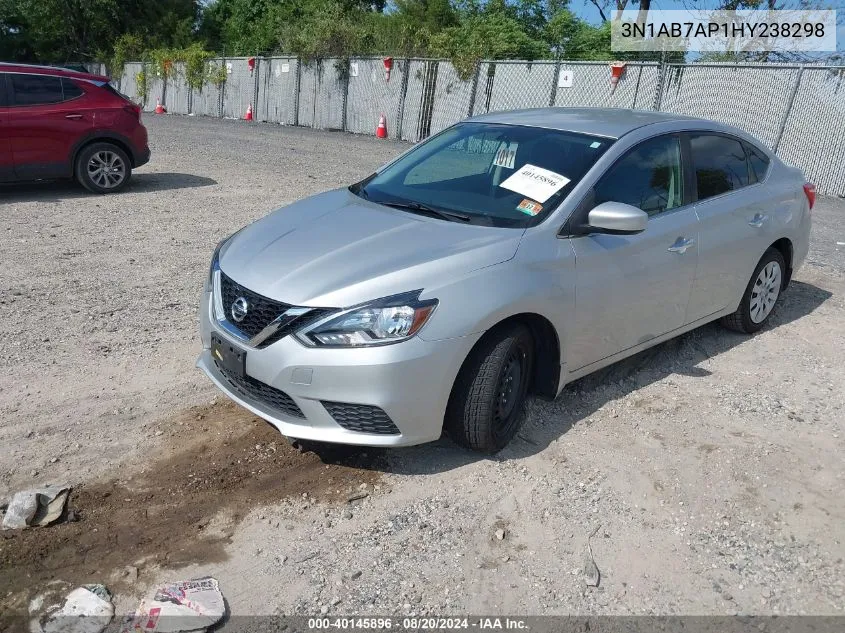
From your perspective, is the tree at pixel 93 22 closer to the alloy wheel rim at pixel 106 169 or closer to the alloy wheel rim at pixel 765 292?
the alloy wheel rim at pixel 106 169

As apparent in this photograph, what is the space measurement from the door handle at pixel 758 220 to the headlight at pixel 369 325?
3111 mm

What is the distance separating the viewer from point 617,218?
161 inches

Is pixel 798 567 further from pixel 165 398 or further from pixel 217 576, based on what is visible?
pixel 165 398

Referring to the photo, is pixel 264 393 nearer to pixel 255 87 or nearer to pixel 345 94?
pixel 345 94

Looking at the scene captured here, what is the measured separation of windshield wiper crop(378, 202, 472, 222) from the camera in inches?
168

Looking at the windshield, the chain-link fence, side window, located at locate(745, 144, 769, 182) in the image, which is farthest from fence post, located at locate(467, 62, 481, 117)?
the windshield

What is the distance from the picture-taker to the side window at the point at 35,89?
32.6ft

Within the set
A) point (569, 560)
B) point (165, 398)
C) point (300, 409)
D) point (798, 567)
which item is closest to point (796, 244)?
point (798, 567)

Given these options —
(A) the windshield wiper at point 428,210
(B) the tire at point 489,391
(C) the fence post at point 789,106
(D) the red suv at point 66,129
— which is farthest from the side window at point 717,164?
(C) the fence post at point 789,106

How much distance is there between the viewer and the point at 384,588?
316 centimetres

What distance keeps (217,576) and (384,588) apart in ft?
2.22

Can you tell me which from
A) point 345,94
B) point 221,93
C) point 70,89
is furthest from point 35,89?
point 221,93

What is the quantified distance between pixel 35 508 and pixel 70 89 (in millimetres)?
8466

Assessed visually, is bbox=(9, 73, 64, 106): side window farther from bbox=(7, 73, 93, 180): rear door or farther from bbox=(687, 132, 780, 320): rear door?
bbox=(687, 132, 780, 320): rear door
